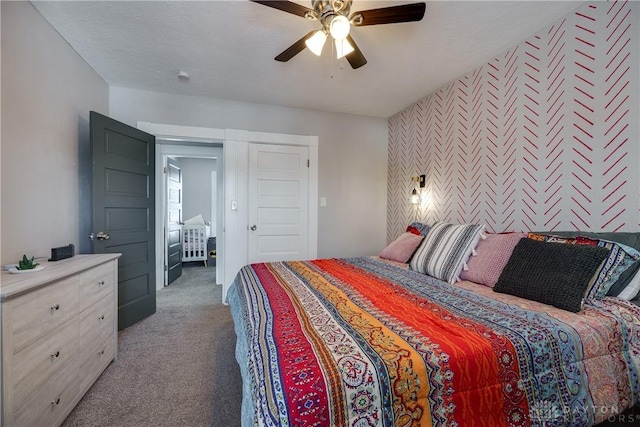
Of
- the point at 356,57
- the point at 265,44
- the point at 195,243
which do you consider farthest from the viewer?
the point at 195,243

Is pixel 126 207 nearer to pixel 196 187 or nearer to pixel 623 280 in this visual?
pixel 623 280

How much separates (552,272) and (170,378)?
2.42m

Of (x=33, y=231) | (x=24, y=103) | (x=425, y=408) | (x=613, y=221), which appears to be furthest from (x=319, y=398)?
(x=24, y=103)

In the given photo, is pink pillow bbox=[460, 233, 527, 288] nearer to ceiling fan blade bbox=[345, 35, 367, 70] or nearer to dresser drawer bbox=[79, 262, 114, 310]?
ceiling fan blade bbox=[345, 35, 367, 70]

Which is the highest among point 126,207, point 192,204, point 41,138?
point 41,138

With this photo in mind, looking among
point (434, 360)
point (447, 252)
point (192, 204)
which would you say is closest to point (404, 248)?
point (447, 252)

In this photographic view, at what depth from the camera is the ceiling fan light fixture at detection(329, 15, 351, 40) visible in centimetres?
146

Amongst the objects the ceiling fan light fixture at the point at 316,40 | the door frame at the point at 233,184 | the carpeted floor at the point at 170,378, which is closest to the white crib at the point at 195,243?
the door frame at the point at 233,184

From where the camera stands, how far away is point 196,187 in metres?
6.16

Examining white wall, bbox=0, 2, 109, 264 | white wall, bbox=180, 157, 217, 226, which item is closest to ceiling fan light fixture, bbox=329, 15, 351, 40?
white wall, bbox=0, 2, 109, 264

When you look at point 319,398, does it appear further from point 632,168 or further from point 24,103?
point 24,103

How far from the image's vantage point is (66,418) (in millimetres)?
1425

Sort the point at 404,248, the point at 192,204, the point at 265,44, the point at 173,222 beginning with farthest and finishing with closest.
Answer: the point at 192,204 < the point at 173,222 < the point at 404,248 < the point at 265,44

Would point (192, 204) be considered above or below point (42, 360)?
above
